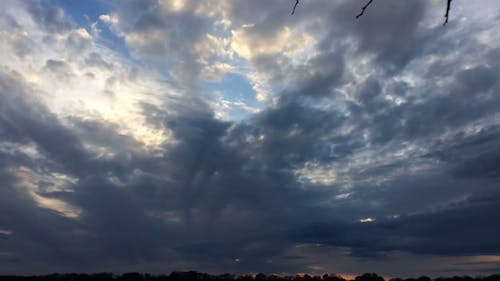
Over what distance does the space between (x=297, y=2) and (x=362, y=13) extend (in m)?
1.21

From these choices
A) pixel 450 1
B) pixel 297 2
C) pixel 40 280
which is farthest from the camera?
pixel 40 280

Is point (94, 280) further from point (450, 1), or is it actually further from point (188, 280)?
Answer: point (450, 1)

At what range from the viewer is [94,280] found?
176m

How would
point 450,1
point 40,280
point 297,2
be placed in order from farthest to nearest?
point 40,280 → point 297,2 → point 450,1

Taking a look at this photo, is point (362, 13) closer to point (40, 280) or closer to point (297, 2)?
point (297, 2)

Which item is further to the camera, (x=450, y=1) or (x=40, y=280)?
(x=40, y=280)

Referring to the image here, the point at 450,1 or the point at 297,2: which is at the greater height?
the point at 297,2

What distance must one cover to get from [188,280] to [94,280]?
41129mm

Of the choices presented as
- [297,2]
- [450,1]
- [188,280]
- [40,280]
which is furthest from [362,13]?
[40,280]

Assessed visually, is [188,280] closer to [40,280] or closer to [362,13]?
[40,280]

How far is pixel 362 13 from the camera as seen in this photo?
7328 mm

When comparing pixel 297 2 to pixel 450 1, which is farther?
pixel 297 2

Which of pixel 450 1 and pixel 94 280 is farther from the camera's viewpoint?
pixel 94 280

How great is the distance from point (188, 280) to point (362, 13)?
18395 centimetres
